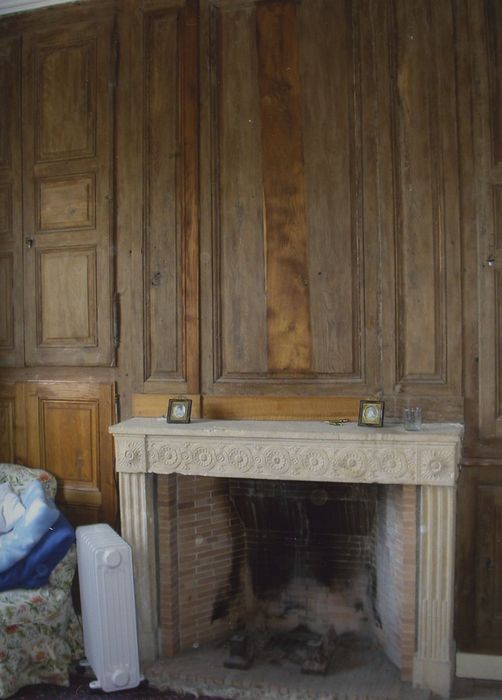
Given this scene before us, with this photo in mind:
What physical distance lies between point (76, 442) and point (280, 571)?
1.23 m

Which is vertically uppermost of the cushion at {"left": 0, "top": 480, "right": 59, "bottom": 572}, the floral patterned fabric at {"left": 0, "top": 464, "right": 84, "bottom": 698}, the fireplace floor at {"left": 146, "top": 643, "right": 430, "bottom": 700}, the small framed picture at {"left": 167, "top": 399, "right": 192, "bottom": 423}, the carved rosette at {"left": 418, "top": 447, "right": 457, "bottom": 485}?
the small framed picture at {"left": 167, "top": 399, "right": 192, "bottom": 423}

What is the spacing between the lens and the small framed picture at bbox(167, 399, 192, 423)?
116 inches

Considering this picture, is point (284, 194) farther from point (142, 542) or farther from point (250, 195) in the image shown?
point (142, 542)

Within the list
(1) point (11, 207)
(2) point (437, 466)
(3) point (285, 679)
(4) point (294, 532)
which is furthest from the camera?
(1) point (11, 207)

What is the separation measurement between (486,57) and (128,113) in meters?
1.71

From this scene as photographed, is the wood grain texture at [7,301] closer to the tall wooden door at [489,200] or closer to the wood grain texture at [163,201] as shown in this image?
the wood grain texture at [163,201]

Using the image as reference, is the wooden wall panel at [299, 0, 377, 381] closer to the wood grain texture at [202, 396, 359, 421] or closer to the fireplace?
the wood grain texture at [202, 396, 359, 421]

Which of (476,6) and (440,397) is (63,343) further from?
(476,6)

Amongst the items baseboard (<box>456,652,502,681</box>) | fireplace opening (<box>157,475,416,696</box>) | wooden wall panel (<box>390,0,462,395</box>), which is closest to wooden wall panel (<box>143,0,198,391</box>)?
fireplace opening (<box>157,475,416,696</box>)

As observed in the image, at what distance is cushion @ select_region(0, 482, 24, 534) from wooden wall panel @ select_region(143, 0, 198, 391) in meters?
0.84

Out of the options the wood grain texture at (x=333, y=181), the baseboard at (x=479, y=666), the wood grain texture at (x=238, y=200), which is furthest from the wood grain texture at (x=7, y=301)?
the baseboard at (x=479, y=666)

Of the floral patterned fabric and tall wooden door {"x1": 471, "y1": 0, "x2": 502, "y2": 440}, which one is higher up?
tall wooden door {"x1": 471, "y1": 0, "x2": 502, "y2": 440}

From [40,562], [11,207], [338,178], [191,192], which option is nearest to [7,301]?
[11,207]

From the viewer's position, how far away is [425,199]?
9.39ft
